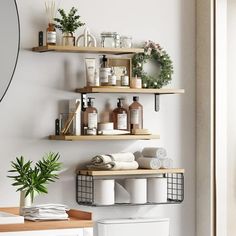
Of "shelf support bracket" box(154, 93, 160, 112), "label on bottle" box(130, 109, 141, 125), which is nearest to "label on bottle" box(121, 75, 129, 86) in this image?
"label on bottle" box(130, 109, 141, 125)

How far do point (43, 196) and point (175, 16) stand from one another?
137 centimetres

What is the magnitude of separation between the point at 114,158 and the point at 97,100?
1.21ft

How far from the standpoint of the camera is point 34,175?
154 inches

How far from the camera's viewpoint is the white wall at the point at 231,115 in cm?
466

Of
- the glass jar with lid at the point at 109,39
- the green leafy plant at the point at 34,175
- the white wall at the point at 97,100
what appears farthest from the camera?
the glass jar with lid at the point at 109,39

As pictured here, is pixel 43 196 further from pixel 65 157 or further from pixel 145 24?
pixel 145 24

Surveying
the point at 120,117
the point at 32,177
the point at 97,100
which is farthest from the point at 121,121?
the point at 32,177

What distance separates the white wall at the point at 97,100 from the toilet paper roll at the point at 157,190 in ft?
0.49

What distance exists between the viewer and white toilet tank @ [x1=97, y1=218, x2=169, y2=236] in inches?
171

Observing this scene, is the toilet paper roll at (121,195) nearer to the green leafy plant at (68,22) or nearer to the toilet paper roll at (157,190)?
the toilet paper roll at (157,190)

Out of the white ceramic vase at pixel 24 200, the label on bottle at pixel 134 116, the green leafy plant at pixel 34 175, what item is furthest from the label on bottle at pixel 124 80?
the white ceramic vase at pixel 24 200

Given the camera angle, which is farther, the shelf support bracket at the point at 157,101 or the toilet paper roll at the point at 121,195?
the shelf support bracket at the point at 157,101

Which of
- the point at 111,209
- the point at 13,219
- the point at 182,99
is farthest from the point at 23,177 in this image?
the point at 182,99

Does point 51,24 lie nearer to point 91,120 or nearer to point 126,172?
Answer: point 91,120
